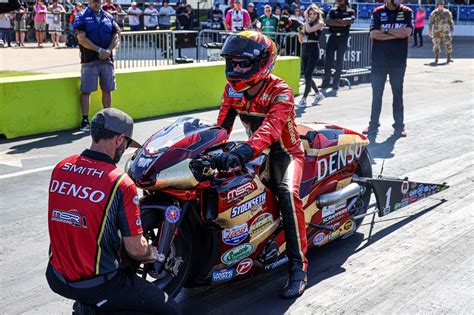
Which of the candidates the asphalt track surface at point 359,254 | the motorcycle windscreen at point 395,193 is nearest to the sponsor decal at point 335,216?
the asphalt track surface at point 359,254

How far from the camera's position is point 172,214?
14.6ft

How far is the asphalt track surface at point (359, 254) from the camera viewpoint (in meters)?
5.00

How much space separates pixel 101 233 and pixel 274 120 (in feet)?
5.87

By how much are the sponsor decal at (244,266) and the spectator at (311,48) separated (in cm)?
908

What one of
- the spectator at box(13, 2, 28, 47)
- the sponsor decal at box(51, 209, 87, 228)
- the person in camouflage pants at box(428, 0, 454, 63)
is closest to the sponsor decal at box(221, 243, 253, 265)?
the sponsor decal at box(51, 209, 87, 228)

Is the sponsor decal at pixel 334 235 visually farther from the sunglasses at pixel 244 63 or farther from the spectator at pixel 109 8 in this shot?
the spectator at pixel 109 8

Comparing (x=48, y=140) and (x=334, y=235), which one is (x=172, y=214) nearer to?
(x=334, y=235)

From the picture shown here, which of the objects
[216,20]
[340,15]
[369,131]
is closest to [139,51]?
[340,15]

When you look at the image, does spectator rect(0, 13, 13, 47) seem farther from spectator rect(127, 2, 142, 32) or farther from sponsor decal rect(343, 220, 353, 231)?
sponsor decal rect(343, 220, 353, 231)

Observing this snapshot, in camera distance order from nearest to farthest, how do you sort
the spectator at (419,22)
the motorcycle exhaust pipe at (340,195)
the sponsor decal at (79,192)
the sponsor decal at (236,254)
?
the sponsor decal at (79,192)
the sponsor decal at (236,254)
the motorcycle exhaust pipe at (340,195)
the spectator at (419,22)

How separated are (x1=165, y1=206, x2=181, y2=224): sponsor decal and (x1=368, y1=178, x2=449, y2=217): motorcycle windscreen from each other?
7.68 feet

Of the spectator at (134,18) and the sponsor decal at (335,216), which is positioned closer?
the sponsor decal at (335,216)

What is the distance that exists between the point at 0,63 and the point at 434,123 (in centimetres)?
1330

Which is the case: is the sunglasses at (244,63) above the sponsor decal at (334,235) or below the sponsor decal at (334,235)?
above
